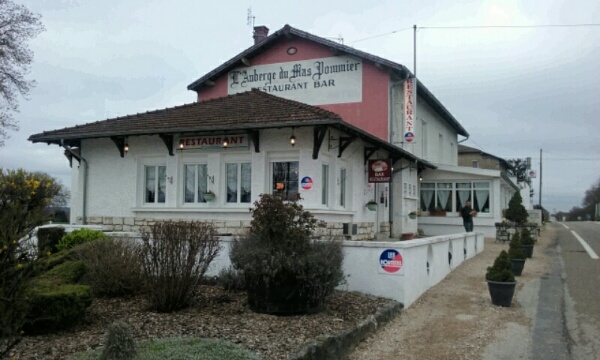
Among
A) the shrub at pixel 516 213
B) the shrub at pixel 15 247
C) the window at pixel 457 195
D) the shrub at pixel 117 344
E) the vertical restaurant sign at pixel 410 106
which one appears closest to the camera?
the shrub at pixel 15 247

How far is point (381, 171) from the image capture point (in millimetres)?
14555

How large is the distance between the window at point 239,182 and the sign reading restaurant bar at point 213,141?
57 centimetres

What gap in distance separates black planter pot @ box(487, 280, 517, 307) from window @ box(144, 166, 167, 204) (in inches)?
341

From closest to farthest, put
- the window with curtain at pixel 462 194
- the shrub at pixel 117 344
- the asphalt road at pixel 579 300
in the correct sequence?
1. the shrub at pixel 117 344
2. the asphalt road at pixel 579 300
3. the window with curtain at pixel 462 194

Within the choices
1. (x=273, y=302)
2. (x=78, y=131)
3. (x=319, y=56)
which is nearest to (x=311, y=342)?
(x=273, y=302)

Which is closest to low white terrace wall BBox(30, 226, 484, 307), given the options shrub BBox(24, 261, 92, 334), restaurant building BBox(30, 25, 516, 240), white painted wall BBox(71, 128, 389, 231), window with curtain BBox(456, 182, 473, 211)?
shrub BBox(24, 261, 92, 334)

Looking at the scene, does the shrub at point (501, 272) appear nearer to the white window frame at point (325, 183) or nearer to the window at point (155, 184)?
the white window frame at point (325, 183)

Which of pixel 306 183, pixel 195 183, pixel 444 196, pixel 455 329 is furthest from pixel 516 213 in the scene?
pixel 455 329

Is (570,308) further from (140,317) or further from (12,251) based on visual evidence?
(12,251)

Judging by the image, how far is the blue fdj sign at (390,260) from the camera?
8250mm

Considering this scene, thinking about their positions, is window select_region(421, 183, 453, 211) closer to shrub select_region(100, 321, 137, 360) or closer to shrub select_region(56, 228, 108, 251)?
shrub select_region(56, 228, 108, 251)

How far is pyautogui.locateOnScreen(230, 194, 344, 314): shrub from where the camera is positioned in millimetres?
6734

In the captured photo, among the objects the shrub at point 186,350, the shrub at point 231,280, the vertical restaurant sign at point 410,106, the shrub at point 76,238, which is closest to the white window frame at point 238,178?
the shrub at point 76,238

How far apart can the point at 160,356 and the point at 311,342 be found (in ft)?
5.67
